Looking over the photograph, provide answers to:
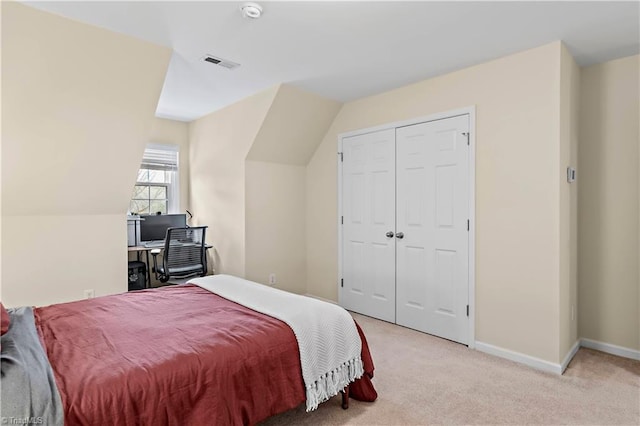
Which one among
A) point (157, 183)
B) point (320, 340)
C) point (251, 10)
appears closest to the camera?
point (320, 340)

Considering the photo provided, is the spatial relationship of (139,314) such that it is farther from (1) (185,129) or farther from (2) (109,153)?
(1) (185,129)

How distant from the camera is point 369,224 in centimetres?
384

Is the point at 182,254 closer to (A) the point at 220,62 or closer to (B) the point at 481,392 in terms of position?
(A) the point at 220,62

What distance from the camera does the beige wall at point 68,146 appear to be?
238 cm

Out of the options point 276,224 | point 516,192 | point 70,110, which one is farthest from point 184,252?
point 516,192

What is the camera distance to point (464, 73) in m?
3.09

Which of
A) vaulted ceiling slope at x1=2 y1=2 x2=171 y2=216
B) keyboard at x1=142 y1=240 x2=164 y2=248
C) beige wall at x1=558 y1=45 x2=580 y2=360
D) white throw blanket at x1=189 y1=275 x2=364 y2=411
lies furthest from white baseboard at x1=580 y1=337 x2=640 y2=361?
keyboard at x1=142 y1=240 x2=164 y2=248

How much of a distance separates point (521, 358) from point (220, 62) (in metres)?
3.31

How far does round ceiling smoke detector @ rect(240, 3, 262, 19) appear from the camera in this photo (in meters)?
2.09

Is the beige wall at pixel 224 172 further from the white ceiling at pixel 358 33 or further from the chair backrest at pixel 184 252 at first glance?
the white ceiling at pixel 358 33

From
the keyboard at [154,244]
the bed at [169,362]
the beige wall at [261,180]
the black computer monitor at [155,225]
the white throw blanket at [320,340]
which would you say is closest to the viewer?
the bed at [169,362]

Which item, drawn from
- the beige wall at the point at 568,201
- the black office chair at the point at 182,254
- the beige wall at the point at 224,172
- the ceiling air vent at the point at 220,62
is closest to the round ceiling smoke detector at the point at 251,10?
the ceiling air vent at the point at 220,62

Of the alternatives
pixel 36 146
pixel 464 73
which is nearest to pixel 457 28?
pixel 464 73

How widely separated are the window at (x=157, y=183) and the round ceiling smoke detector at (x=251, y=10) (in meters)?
3.02
